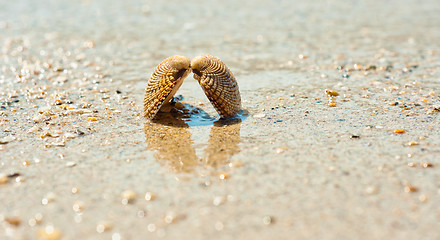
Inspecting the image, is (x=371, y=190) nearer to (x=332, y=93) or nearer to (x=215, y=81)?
(x=215, y=81)

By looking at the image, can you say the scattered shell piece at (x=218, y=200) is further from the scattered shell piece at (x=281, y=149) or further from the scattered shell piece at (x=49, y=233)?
the scattered shell piece at (x=49, y=233)

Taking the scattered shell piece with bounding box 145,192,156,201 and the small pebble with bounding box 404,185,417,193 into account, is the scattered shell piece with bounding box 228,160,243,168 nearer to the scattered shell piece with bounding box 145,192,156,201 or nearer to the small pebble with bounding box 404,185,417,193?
the scattered shell piece with bounding box 145,192,156,201

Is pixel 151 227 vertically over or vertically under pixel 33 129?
over

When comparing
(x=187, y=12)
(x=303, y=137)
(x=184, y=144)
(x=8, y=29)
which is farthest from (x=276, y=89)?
(x=8, y=29)

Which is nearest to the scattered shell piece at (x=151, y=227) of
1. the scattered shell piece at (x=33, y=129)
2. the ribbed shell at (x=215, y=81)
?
the ribbed shell at (x=215, y=81)

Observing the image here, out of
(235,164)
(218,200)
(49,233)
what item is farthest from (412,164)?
(49,233)

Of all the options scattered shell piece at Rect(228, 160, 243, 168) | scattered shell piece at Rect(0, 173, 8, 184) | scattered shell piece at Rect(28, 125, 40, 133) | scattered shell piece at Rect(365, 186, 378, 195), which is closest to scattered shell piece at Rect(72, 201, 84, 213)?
scattered shell piece at Rect(0, 173, 8, 184)

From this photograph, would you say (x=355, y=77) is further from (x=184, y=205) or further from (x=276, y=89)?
(x=184, y=205)
